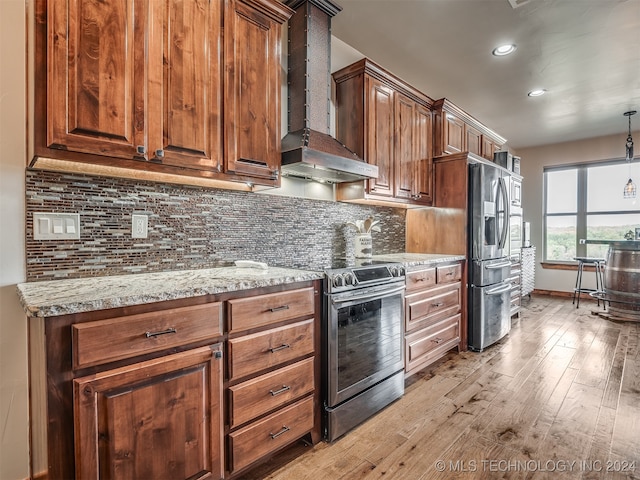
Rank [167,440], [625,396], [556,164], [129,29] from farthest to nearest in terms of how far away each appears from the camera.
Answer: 1. [556,164]
2. [625,396]
3. [129,29]
4. [167,440]

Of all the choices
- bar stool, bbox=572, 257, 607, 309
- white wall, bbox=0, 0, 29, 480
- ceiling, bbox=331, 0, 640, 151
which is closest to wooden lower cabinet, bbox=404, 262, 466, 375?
ceiling, bbox=331, 0, 640, 151

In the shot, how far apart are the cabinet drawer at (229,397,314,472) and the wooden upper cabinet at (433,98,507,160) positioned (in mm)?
2898

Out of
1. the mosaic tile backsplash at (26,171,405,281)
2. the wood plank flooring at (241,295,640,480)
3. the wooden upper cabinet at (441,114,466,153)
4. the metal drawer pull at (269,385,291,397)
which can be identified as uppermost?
the wooden upper cabinet at (441,114,466,153)

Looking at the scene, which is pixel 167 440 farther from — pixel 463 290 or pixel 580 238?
pixel 580 238

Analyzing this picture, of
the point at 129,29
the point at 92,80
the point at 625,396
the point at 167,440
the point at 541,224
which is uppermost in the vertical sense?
the point at 129,29

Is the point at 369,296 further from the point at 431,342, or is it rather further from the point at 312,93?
the point at 312,93

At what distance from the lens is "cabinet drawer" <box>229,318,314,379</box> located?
55.4 inches

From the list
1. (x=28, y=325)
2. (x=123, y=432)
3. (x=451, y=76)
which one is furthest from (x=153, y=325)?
(x=451, y=76)

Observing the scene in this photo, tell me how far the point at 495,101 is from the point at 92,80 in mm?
4309

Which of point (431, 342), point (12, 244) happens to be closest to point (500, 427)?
point (431, 342)

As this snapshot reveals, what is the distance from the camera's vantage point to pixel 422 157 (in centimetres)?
330

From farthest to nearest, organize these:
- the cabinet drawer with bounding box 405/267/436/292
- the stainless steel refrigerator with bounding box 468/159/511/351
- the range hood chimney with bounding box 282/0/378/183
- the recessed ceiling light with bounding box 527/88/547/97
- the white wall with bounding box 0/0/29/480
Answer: the recessed ceiling light with bounding box 527/88/547/97
the stainless steel refrigerator with bounding box 468/159/511/351
the cabinet drawer with bounding box 405/267/436/292
the range hood chimney with bounding box 282/0/378/183
the white wall with bounding box 0/0/29/480

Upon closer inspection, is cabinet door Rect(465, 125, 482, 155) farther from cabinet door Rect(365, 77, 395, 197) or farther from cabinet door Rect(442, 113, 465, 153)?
cabinet door Rect(365, 77, 395, 197)

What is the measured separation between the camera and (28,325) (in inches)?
54.2
